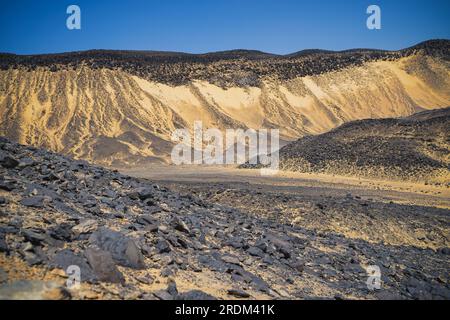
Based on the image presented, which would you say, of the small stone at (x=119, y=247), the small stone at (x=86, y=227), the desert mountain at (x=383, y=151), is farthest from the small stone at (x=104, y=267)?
the desert mountain at (x=383, y=151)

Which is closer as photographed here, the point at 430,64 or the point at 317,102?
the point at 317,102

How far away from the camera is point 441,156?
1016 inches

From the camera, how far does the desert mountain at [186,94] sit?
44.8 metres

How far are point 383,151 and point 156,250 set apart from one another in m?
22.8

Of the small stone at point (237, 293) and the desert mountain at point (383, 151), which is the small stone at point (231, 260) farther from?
the desert mountain at point (383, 151)

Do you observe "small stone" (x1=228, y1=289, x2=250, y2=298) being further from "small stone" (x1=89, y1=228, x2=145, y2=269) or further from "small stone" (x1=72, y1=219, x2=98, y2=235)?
"small stone" (x1=72, y1=219, x2=98, y2=235)

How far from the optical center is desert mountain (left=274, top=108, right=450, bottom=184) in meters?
25.4

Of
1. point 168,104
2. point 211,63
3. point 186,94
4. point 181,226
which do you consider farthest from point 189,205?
point 211,63

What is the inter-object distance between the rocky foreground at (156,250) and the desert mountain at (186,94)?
2976cm

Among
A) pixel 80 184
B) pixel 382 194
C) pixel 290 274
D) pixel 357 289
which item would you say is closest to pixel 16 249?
pixel 80 184

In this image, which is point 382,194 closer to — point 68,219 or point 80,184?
point 80,184

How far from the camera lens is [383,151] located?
2725 cm

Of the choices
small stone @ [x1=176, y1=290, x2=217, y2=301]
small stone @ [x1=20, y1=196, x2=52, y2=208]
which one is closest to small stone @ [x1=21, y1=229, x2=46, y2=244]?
small stone @ [x1=20, y1=196, x2=52, y2=208]
